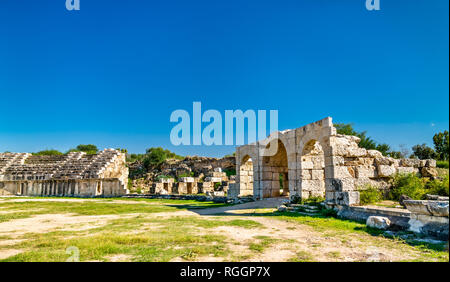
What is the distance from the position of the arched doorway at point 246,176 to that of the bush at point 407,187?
26.6 feet

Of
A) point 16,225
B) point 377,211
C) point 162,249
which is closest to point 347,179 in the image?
point 377,211

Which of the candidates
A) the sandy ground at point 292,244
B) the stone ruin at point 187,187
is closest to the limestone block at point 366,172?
the sandy ground at point 292,244

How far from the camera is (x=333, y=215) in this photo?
8.17m

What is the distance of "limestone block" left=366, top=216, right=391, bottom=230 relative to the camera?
578cm

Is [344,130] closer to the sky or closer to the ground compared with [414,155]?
closer to the sky

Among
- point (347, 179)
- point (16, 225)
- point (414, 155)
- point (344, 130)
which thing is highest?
point (344, 130)

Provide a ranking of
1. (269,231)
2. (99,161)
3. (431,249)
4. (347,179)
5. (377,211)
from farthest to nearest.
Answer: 1. (99,161)
2. (347,179)
3. (377,211)
4. (269,231)
5. (431,249)

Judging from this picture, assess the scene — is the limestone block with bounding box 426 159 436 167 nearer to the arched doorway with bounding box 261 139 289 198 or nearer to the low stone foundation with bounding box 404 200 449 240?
the low stone foundation with bounding box 404 200 449 240

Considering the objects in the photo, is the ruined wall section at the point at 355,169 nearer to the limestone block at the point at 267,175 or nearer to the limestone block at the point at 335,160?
the limestone block at the point at 335,160

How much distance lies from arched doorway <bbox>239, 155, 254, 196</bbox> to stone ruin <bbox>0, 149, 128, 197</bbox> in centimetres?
1087

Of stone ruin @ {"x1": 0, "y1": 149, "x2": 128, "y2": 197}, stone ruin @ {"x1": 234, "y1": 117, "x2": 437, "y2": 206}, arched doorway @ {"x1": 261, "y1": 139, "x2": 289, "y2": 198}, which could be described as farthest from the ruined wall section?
stone ruin @ {"x1": 0, "y1": 149, "x2": 128, "y2": 197}
